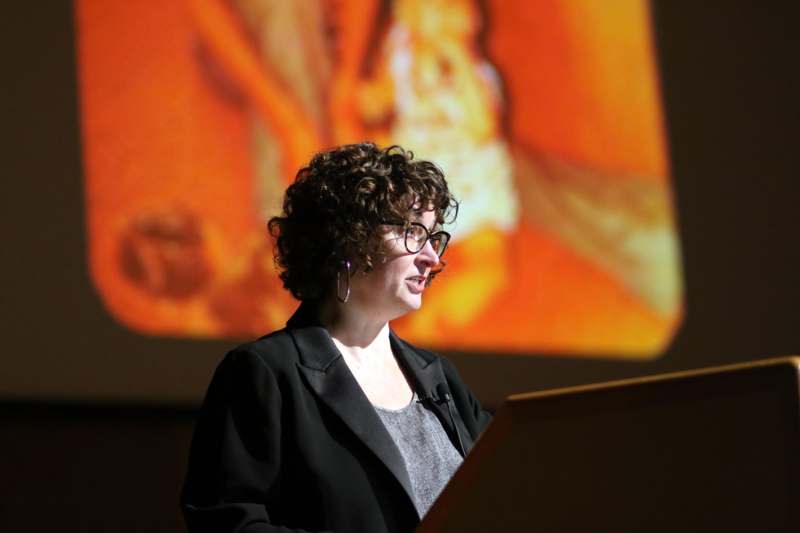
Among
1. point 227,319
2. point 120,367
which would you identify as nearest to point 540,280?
point 227,319

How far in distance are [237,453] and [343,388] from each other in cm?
20

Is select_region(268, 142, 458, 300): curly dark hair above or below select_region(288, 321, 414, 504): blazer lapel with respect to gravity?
above

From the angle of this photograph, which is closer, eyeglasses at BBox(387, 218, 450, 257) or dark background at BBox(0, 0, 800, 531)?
eyeglasses at BBox(387, 218, 450, 257)

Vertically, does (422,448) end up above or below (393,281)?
below

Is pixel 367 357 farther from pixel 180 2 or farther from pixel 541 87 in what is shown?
pixel 541 87

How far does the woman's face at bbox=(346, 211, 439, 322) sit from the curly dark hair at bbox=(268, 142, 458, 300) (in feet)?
0.05

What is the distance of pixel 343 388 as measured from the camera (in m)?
1.88

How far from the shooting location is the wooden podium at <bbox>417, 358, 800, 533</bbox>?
1375 millimetres

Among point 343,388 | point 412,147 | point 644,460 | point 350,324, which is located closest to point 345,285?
point 350,324

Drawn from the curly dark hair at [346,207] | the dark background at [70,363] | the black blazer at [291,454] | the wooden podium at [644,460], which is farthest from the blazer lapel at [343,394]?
the dark background at [70,363]

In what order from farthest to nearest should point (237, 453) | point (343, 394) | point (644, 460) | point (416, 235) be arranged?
point (416, 235), point (343, 394), point (237, 453), point (644, 460)

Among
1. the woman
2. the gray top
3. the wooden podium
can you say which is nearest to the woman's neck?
the woman

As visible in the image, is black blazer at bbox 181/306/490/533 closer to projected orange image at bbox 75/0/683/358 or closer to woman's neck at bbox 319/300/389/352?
woman's neck at bbox 319/300/389/352

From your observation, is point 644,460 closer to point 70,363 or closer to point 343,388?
point 343,388
